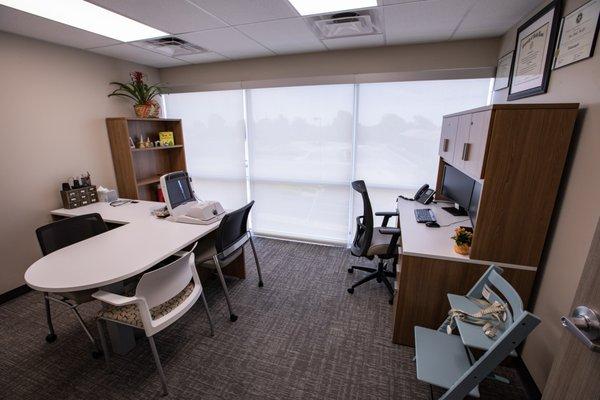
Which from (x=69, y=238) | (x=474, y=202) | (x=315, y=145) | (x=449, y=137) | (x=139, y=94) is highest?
(x=139, y=94)

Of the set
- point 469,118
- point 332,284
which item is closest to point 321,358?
point 332,284

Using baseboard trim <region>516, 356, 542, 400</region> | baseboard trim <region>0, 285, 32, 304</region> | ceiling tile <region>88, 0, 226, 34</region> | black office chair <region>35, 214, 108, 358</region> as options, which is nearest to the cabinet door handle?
baseboard trim <region>516, 356, 542, 400</region>

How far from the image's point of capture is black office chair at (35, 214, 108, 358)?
178 cm

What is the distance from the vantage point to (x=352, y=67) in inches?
123

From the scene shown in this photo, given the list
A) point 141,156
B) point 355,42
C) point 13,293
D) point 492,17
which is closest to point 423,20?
point 492,17

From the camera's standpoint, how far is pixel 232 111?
12.5 feet

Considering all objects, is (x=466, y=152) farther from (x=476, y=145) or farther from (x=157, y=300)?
(x=157, y=300)

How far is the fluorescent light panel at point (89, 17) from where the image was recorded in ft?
6.40

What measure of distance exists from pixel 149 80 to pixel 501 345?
4.72 m

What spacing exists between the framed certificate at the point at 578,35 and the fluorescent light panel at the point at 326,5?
1.17m

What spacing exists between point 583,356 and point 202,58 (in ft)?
13.4

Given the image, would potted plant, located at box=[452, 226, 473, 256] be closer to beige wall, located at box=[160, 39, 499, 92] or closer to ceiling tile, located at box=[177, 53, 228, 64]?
beige wall, located at box=[160, 39, 499, 92]

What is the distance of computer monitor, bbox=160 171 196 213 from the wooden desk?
1931mm

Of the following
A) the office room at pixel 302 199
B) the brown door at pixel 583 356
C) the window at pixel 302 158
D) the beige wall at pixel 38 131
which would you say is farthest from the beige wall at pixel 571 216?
the beige wall at pixel 38 131
